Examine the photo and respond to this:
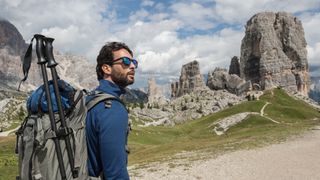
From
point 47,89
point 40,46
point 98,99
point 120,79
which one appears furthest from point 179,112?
point 47,89

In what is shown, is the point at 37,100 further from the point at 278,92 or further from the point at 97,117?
the point at 278,92

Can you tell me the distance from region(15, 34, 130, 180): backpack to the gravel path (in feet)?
72.9

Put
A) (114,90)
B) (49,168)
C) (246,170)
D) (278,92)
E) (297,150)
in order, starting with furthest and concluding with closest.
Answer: (278,92) < (297,150) < (246,170) < (114,90) < (49,168)

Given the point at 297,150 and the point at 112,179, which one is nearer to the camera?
the point at 112,179

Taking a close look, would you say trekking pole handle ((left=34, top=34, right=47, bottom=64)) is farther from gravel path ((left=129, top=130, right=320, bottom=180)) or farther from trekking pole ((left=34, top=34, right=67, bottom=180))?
gravel path ((left=129, top=130, right=320, bottom=180))

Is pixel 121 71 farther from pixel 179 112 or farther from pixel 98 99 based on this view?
pixel 179 112

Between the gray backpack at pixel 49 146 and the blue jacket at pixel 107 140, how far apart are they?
15 cm

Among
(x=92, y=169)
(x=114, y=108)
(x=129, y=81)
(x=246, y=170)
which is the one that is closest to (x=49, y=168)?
(x=92, y=169)

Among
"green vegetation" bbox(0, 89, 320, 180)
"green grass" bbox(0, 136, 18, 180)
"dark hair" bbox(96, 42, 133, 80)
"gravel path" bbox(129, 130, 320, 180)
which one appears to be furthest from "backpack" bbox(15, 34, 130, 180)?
"green vegetation" bbox(0, 89, 320, 180)

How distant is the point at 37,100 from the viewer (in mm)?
6355

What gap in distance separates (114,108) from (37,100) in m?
1.25

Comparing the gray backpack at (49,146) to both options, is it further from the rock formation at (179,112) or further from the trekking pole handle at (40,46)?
the rock formation at (179,112)

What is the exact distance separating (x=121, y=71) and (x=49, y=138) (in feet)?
6.16

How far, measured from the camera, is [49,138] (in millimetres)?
→ 6078
